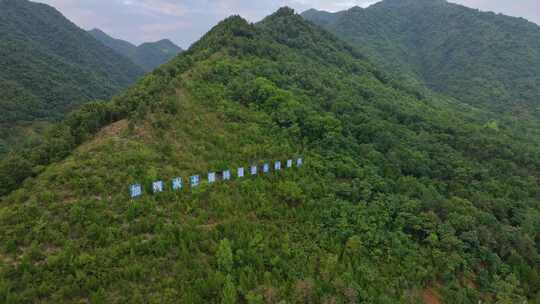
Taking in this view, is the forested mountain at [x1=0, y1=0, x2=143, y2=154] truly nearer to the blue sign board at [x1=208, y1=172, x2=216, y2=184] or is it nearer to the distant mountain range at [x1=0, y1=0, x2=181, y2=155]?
the distant mountain range at [x1=0, y1=0, x2=181, y2=155]

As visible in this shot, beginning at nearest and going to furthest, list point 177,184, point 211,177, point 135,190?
point 135,190
point 177,184
point 211,177

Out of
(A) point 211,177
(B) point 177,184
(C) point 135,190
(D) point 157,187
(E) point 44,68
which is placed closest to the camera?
(C) point 135,190

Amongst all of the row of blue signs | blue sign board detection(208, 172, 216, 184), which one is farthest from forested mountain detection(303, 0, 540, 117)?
blue sign board detection(208, 172, 216, 184)

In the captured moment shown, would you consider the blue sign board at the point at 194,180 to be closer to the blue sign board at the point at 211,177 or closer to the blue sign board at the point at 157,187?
the blue sign board at the point at 211,177

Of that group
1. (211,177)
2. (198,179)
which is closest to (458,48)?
(211,177)

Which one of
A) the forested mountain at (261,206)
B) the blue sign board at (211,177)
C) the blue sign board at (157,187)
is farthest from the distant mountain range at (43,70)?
the blue sign board at (211,177)

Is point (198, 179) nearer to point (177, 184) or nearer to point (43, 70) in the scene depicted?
point (177, 184)

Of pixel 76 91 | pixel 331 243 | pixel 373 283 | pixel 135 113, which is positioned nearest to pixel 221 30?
pixel 135 113
